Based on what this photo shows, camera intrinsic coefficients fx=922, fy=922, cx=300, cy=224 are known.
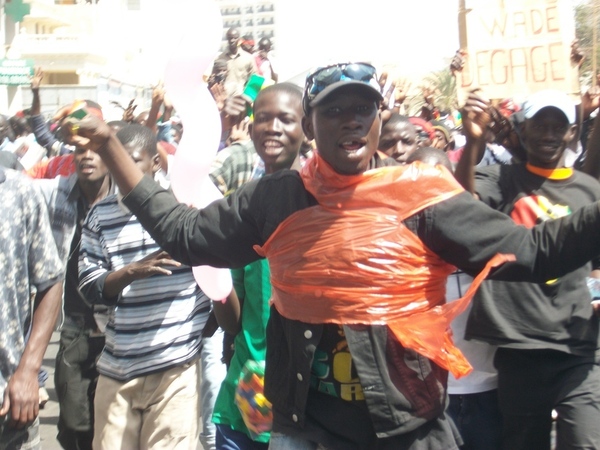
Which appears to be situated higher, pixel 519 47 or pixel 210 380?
pixel 519 47

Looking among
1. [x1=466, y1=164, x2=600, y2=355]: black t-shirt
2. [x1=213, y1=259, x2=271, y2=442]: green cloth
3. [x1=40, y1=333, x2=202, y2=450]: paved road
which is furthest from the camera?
[x1=40, y1=333, x2=202, y2=450]: paved road

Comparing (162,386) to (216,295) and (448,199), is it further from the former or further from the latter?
(448,199)

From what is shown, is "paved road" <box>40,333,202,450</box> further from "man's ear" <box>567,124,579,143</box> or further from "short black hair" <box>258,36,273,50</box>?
"short black hair" <box>258,36,273,50</box>

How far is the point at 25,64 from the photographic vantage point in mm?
24406

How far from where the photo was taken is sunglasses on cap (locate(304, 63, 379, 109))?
2.73m

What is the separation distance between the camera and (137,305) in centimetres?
404

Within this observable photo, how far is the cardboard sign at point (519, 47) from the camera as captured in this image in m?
5.70

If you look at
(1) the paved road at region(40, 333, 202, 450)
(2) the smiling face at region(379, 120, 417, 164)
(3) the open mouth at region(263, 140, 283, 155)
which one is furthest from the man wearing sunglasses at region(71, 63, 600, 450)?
(1) the paved road at region(40, 333, 202, 450)

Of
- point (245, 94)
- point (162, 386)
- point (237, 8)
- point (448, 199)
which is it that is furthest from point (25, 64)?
point (237, 8)

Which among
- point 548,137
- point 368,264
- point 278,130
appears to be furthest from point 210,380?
point 368,264

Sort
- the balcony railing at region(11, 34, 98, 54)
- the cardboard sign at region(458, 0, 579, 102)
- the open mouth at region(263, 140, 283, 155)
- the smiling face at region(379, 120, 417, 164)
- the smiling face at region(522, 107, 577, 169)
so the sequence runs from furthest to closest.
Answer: the balcony railing at region(11, 34, 98, 54) → the cardboard sign at region(458, 0, 579, 102) → the smiling face at region(379, 120, 417, 164) → the open mouth at region(263, 140, 283, 155) → the smiling face at region(522, 107, 577, 169)

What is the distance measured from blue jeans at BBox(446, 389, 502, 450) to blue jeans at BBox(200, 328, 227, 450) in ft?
4.24

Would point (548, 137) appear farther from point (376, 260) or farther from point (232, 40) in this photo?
point (232, 40)

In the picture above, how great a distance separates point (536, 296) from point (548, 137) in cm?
71
